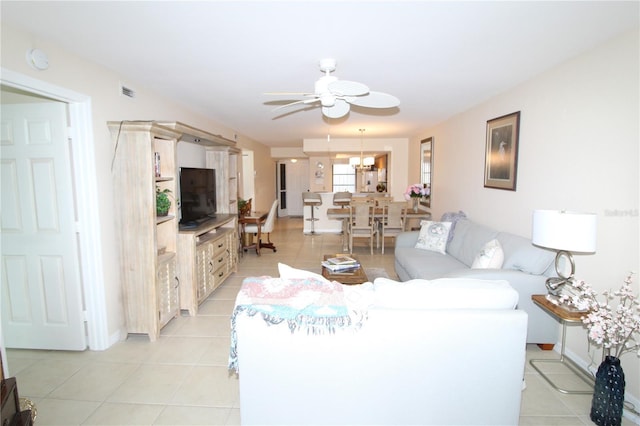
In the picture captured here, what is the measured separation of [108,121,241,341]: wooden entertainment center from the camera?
113 inches

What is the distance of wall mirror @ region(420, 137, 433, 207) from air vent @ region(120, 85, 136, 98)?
16.2 feet

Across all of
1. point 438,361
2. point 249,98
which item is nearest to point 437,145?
point 249,98

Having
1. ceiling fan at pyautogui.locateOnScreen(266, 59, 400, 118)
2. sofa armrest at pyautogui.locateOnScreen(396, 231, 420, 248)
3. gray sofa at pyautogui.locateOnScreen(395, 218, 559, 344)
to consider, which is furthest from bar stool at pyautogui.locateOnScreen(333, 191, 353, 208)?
ceiling fan at pyautogui.locateOnScreen(266, 59, 400, 118)

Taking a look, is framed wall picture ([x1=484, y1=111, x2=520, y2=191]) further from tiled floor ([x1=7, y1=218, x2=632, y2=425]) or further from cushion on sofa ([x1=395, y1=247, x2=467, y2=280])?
tiled floor ([x1=7, y1=218, x2=632, y2=425])

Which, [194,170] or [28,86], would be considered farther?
[194,170]

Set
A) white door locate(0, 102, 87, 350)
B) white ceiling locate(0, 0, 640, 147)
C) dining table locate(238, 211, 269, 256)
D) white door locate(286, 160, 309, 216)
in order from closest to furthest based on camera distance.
→ white ceiling locate(0, 0, 640, 147) → white door locate(0, 102, 87, 350) → dining table locate(238, 211, 269, 256) → white door locate(286, 160, 309, 216)

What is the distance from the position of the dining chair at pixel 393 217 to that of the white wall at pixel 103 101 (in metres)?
4.01

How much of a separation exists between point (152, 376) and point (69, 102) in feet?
7.18

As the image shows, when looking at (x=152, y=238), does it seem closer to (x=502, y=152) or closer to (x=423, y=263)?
(x=423, y=263)

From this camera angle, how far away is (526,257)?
9.36 feet

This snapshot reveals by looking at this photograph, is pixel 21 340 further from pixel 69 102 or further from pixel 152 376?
pixel 69 102

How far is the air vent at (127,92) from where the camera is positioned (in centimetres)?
306

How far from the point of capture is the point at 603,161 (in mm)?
2332

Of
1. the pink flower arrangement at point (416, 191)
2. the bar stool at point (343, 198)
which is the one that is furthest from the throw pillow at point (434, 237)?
the bar stool at point (343, 198)
